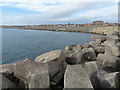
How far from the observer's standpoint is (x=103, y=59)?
5.77 m

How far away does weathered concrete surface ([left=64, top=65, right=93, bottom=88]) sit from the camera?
309 centimetres

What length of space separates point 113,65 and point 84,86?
2883 mm

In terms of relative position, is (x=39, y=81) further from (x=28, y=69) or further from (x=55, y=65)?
(x=55, y=65)

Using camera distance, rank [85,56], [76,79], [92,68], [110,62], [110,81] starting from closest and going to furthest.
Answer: [76,79]
[110,81]
[92,68]
[110,62]
[85,56]

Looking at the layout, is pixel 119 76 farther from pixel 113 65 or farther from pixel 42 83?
pixel 42 83

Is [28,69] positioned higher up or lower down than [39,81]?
higher up

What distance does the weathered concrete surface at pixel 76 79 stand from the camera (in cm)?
309

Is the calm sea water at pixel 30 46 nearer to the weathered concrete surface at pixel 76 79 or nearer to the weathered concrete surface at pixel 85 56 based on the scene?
the weathered concrete surface at pixel 85 56

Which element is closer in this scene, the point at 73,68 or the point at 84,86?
the point at 84,86

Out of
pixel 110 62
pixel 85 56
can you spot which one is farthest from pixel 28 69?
pixel 110 62

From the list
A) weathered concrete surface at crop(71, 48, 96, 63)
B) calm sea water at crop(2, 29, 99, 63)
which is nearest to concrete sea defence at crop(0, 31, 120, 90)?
weathered concrete surface at crop(71, 48, 96, 63)

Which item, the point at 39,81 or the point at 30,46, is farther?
the point at 30,46

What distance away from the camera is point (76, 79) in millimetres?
3244

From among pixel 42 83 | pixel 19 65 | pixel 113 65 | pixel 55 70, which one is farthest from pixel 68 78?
pixel 113 65
